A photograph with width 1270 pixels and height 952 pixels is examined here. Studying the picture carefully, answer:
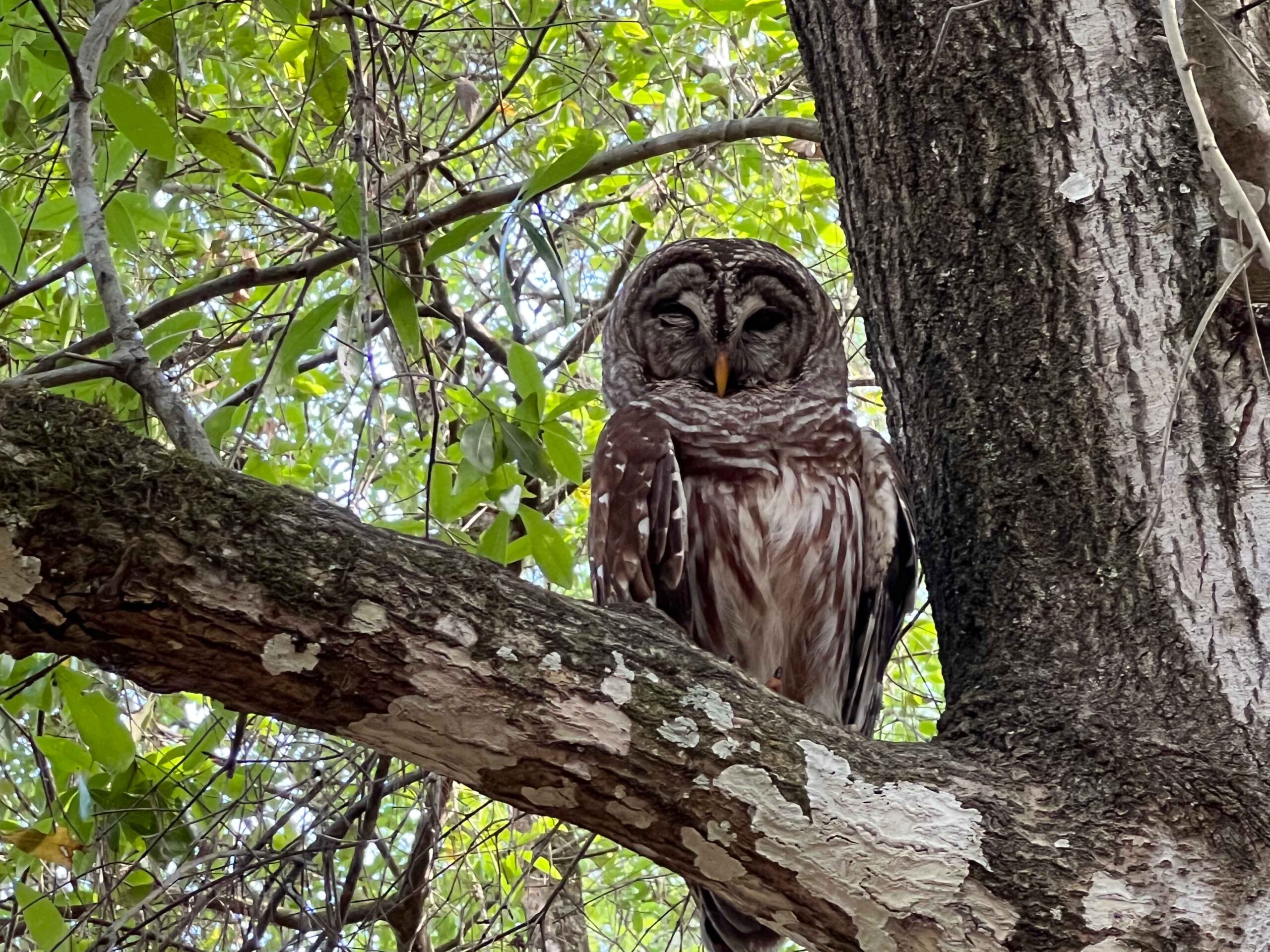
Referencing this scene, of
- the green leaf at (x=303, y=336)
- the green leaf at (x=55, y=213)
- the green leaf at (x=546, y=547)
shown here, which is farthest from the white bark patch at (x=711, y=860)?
the green leaf at (x=55, y=213)

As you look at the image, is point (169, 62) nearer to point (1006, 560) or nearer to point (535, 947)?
point (1006, 560)

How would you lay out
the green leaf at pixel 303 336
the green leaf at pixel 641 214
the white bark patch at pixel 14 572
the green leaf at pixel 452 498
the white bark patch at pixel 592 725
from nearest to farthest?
the white bark patch at pixel 14 572 < the white bark patch at pixel 592 725 < the green leaf at pixel 303 336 < the green leaf at pixel 452 498 < the green leaf at pixel 641 214

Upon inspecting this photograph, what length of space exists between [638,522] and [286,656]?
53.0 inches

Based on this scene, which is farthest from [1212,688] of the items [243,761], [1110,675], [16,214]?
[16,214]

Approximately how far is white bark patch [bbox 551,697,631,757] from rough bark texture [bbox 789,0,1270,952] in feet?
1.58

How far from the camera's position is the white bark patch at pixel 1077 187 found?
2.14 metres

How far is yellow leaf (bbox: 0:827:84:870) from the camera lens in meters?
2.41

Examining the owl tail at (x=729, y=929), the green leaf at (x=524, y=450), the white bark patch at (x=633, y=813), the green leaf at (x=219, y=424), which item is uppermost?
the green leaf at (x=219, y=424)

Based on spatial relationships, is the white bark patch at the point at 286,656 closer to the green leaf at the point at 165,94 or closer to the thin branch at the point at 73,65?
the thin branch at the point at 73,65

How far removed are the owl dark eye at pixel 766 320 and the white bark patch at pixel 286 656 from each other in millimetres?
2113

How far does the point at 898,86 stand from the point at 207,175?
2.27 meters

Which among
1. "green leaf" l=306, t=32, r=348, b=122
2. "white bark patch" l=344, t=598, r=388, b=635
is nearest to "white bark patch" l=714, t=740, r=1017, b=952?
"white bark patch" l=344, t=598, r=388, b=635

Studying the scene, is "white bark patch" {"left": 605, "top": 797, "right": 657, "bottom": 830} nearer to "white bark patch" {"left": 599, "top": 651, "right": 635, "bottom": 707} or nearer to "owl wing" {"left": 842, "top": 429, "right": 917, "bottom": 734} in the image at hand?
"white bark patch" {"left": 599, "top": 651, "right": 635, "bottom": 707}

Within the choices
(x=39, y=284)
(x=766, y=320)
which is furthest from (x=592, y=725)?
(x=766, y=320)
